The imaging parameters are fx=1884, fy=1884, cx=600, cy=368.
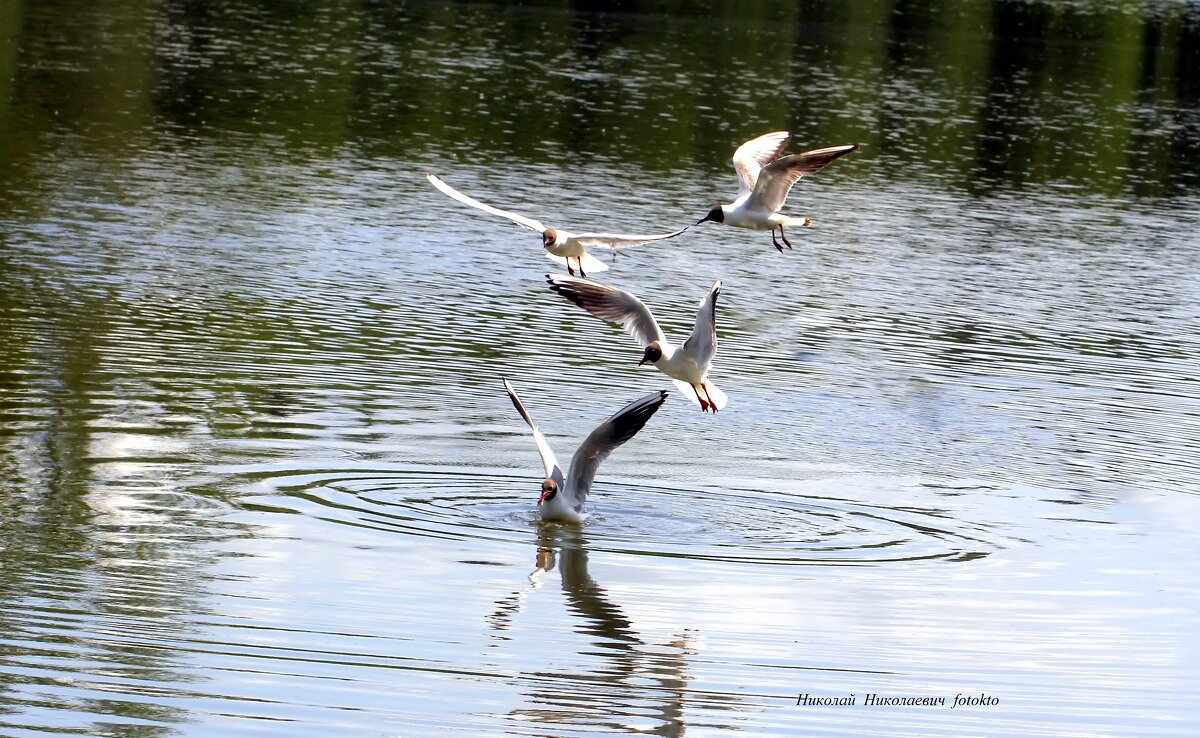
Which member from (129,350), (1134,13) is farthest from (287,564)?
(1134,13)

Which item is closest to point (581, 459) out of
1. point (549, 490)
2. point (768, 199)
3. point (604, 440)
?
point (604, 440)

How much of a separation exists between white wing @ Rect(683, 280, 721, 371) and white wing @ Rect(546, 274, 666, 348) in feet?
0.77

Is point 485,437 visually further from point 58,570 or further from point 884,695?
point 884,695

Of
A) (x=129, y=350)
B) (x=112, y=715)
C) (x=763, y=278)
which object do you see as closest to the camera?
(x=112, y=715)

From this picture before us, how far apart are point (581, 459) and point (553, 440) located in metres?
2.29

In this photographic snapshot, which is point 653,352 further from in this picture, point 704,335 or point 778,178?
point 778,178

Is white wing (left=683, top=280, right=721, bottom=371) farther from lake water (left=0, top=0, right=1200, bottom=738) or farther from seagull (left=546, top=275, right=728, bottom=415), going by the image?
lake water (left=0, top=0, right=1200, bottom=738)

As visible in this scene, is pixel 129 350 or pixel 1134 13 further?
pixel 1134 13

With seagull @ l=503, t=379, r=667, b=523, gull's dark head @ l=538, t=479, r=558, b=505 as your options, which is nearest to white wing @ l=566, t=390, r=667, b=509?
seagull @ l=503, t=379, r=667, b=523

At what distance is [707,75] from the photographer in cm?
5125

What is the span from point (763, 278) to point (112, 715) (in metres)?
17.6

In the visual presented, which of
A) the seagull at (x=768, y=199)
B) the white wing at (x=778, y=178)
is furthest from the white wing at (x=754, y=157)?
the white wing at (x=778, y=178)

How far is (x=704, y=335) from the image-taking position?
45.3 ft

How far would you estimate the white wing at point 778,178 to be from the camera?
601 inches
